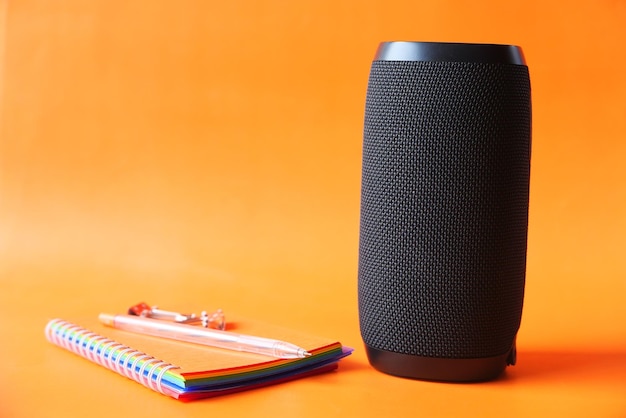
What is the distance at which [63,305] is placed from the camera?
1692 millimetres

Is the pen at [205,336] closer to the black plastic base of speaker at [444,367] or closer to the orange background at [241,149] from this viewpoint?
the black plastic base of speaker at [444,367]

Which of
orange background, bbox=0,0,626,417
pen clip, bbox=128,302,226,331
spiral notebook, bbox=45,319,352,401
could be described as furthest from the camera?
orange background, bbox=0,0,626,417

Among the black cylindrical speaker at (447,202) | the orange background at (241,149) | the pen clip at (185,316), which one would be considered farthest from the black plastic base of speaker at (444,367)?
the orange background at (241,149)

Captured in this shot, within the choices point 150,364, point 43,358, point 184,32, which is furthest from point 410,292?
point 184,32

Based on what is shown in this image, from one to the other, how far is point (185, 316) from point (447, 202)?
42 cm

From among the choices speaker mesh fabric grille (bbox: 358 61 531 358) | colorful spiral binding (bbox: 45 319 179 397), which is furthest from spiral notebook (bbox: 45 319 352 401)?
speaker mesh fabric grille (bbox: 358 61 531 358)

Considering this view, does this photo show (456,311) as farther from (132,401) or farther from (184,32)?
(184,32)

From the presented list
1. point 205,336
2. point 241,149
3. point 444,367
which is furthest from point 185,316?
point 241,149

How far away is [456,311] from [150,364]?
0.34 m

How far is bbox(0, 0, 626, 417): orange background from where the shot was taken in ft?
6.01

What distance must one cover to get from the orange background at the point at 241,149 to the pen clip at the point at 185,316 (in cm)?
24

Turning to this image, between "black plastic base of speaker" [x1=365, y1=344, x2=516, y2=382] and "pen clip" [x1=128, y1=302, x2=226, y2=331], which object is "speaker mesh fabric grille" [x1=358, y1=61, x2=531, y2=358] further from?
"pen clip" [x1=128, y1=302, x2=226, y2=331]

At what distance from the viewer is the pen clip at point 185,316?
1.36 meters

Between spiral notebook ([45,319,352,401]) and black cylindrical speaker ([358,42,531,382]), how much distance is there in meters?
0.10
